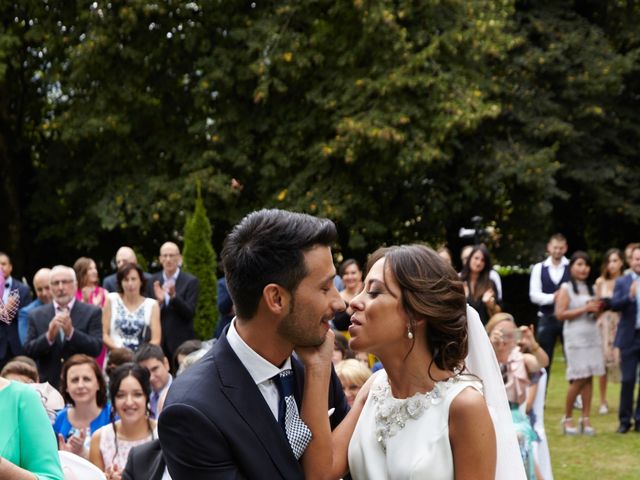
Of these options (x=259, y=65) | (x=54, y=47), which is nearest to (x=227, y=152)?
(x=259, y=65)

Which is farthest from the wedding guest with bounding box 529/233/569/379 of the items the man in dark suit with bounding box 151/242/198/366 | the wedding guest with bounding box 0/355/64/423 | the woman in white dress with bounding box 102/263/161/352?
the wedding guest with bounding box 0/355/64/423

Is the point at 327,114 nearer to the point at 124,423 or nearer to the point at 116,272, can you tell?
the point at 116,272

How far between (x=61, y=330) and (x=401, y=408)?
614cm

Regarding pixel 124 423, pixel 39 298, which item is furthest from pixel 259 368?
pixel 39 298

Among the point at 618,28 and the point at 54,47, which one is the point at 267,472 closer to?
the point at 54,47

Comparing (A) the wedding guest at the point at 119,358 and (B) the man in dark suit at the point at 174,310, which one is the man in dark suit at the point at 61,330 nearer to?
(A) the wedding guest at the point at 119,358

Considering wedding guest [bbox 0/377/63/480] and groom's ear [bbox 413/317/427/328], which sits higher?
groom's ear [bbox 413/317/427/328]

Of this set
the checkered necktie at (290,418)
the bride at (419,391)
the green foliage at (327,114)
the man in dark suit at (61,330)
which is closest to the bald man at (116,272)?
the man in dark suit at (61,330)

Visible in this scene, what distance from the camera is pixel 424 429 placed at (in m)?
3.35

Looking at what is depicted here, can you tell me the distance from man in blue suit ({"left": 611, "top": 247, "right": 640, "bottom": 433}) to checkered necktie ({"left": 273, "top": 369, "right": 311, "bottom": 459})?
9.25 m

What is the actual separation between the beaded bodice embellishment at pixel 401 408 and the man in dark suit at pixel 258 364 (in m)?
0.42

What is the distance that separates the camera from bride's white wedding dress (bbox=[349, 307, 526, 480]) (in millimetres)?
3305

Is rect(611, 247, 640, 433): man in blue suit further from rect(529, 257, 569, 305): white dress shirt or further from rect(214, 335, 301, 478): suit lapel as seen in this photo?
rect(214, 335, 301, 478): suit lapel

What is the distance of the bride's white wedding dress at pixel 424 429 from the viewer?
10.8 feet
